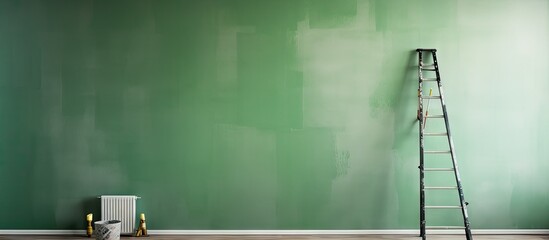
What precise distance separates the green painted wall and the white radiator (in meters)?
0.13

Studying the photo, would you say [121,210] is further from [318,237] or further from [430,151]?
[430,151]

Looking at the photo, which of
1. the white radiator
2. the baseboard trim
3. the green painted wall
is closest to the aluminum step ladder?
the green painted wall

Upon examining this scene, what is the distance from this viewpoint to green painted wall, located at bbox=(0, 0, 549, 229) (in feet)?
17.3

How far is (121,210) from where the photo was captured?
204 inches

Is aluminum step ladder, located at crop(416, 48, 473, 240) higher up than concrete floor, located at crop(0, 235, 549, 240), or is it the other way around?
aluminum step ladder, located at crop(416, 48, 473, 240)

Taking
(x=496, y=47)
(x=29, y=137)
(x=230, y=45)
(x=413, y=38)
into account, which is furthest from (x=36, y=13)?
(x=496, y=47)

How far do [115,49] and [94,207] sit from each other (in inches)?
74.1

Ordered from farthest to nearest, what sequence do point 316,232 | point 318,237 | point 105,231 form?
1. point 316,232
2. point 318,237
3. point 105,231

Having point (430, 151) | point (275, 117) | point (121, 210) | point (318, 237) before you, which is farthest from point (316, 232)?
point (121, 210)

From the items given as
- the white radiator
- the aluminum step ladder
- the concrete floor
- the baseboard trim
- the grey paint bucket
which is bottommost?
the concrete floor

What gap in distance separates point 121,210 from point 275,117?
208 centimetres

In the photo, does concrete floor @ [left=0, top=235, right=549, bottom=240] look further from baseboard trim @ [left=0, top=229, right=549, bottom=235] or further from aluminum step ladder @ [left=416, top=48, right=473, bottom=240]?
aluminum step ladder @ [left=416, top=48, right=473, bottom=240]

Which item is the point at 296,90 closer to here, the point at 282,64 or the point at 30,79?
the point at 282,64

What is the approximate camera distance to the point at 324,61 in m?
5.30
